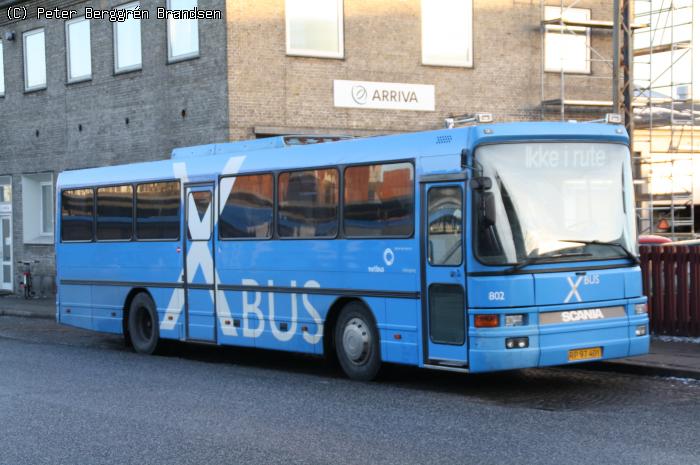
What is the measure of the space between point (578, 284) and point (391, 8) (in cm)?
1485

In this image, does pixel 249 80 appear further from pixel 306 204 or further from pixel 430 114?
pixel 306 204

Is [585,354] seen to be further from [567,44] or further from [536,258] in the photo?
[567,44]

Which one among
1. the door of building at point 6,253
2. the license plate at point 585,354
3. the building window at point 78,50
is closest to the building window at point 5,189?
the door of building at point 6,253

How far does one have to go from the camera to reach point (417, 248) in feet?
39.8

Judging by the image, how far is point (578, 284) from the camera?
456 inches

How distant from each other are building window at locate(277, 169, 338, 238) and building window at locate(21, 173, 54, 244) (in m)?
Result: 18.5

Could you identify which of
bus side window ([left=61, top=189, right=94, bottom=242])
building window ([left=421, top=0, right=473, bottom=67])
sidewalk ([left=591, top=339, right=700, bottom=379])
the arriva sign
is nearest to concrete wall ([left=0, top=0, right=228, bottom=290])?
the arriva sign

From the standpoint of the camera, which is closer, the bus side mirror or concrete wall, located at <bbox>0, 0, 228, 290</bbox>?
the bus side mirror

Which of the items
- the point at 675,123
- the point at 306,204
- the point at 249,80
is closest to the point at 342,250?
the point at 306,204

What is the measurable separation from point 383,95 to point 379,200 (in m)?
13.0

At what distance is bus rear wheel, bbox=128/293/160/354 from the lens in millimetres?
17047

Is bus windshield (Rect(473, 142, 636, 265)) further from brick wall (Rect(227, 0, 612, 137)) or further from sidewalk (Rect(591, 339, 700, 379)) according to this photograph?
brick wall (Rect(227, 0, 612, 137))

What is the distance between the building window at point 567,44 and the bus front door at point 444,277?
16.2m

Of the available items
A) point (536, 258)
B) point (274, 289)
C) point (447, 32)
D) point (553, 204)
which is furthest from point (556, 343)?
point (447, 32)
